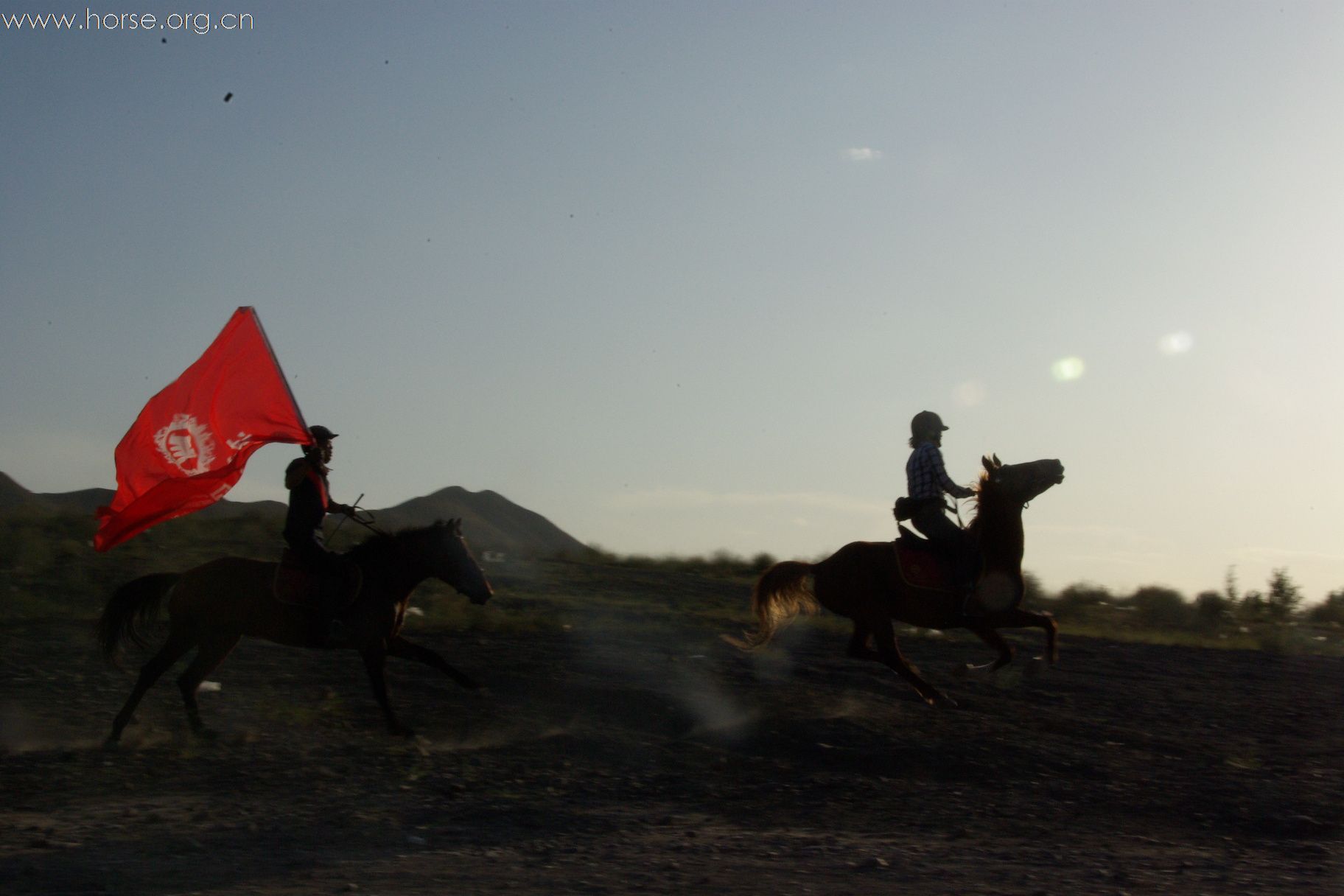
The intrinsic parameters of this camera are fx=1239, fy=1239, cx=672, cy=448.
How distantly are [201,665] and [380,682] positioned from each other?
5.38 feet

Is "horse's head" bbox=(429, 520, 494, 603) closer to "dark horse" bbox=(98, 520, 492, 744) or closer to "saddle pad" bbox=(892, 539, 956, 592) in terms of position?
"dark horse" bbox=(98, 520, 492, 744)

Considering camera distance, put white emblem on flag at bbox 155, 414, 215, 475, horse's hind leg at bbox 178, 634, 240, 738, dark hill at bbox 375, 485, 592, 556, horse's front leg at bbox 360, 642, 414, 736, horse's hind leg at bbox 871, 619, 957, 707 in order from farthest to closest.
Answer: dark hill at bbox 375, 485, 592, 556
horse's hind leg at bbox 871, 619, 957, 707
white emblem on flag at bbox 155, 414, 215, 475
horse's hind leg at bbox 178, 634, 240, 738
horse's front leg at bbox 360, 642, 414, 736

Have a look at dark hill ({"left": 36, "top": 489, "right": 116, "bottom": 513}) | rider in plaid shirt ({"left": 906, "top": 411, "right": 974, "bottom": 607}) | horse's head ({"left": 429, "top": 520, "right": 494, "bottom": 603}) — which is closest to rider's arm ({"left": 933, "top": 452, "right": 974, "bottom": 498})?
rider in plaid shirt ({"left": 906, "top": 411, "right": 974, "bottom": 607})

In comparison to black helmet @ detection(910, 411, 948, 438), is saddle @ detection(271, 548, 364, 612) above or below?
below

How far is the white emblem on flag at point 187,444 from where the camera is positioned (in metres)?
11.4

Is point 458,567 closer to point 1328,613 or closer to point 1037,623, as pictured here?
point 1037,623

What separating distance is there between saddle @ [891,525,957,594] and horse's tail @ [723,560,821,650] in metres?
1.08

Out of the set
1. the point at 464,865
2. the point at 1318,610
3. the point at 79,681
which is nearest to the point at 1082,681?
the point at 464,865

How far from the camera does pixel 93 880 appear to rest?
6.36 meters

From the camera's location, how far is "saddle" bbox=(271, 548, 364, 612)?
34.6 feet

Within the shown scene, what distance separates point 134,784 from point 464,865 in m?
3.25

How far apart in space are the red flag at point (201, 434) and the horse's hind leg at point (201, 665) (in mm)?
1308

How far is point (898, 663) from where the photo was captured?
12289 mm

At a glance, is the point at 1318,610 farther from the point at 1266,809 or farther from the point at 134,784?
the point at 134,784
